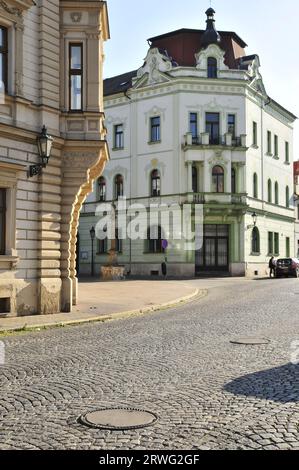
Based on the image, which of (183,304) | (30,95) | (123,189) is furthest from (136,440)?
(123,189)

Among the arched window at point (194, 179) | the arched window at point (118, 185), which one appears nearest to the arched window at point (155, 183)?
the arched window at point (194, 179)

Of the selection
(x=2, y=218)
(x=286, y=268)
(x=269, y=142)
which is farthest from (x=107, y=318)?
(x=269, y=142)

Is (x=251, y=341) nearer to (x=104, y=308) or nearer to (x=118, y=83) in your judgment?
(x=104, y=308)

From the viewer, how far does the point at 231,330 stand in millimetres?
12469

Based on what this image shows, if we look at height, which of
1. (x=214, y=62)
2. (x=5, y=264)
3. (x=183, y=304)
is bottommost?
(x=183, y=304)

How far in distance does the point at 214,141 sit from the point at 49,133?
27856 mm

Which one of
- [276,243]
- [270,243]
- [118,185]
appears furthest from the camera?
[276,243]

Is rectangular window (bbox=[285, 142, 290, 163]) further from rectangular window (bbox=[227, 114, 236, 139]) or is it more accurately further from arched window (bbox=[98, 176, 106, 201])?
arched window (bbox=[98, 176, 106, 201])

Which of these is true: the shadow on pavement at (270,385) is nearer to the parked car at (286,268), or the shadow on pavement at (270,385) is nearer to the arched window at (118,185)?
the parked car at (286,268)

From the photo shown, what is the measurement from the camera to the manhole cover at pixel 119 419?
541cm

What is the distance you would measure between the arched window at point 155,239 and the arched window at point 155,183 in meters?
2.65

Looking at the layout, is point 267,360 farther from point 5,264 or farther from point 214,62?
point 214,62

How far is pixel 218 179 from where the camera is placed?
4197 centimetres
